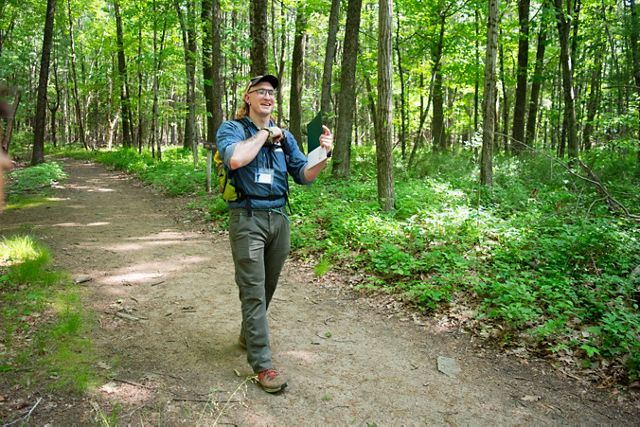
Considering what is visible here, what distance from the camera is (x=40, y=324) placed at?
15.0 feet

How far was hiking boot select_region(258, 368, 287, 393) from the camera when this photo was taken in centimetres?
359

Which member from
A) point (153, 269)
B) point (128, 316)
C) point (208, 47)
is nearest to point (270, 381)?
point (128, 316)

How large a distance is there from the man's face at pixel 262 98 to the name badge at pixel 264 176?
0.50 metres

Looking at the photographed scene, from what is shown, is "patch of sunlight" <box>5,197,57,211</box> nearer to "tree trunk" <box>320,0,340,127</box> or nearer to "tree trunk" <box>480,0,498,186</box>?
"tree trunk" <box>320,0,340,127</box>

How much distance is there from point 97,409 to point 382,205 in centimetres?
646

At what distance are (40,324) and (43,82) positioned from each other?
1565 centimetres

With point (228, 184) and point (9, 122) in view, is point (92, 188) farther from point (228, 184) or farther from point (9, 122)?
point (9, 122)

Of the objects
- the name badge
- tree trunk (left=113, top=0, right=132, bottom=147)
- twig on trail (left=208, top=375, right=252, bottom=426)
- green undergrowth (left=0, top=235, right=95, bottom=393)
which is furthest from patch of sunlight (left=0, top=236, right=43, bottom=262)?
tree trunk (left=113, top=0, right=132, bottom=147)

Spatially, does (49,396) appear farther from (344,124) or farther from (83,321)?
(344,124)

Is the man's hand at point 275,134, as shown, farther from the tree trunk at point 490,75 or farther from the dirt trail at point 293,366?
the tree trunk at point 490,75

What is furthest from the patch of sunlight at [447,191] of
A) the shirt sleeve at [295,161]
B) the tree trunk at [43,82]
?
the tree trunk at [43,82]

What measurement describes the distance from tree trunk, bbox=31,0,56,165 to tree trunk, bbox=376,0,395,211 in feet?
45.9

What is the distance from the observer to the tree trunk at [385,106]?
26.8 feet

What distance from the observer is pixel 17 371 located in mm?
3633
